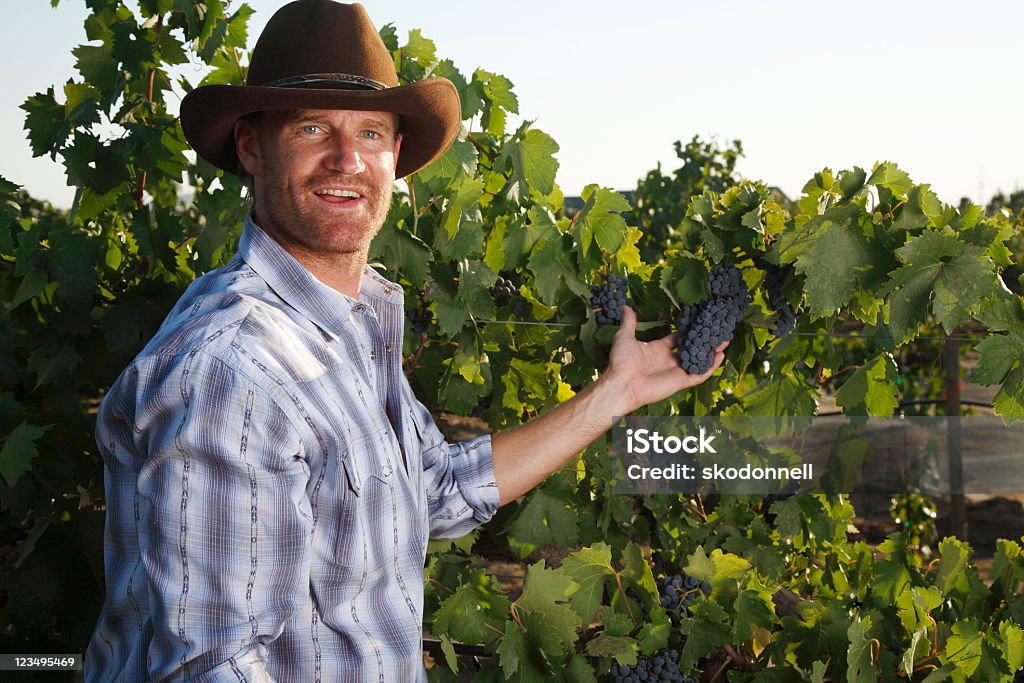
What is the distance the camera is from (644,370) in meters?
2.60

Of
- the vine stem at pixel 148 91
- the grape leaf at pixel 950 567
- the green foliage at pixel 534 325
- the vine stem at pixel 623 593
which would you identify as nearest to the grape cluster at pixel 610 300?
the green foliage at pixel 534 325

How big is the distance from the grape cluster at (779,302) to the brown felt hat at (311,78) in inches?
37.9

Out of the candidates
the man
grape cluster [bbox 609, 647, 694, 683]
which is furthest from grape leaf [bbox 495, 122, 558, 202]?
grape cluster [bbox 609, 647, 694, 683]

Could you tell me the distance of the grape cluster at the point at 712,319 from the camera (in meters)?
2.51

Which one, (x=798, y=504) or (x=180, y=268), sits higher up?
(x=180, y=268)

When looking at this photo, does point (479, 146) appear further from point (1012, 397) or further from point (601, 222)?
point (1012, 397)

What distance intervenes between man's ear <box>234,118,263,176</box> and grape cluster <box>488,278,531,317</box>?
110 cm

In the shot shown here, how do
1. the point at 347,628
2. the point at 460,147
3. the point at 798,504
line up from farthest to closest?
the point at 798,504, the point at 460,147, the point at 347,628

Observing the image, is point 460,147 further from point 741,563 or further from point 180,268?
point 741,563

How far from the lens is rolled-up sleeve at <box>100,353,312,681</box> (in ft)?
4.98

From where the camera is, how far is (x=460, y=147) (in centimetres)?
288

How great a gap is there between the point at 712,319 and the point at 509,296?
33.0 inches

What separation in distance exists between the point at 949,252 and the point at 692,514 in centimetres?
195

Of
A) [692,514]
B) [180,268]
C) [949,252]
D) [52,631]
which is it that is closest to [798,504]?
[692,514]
